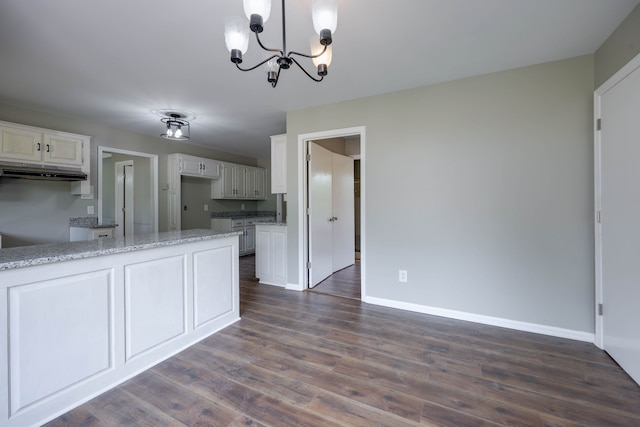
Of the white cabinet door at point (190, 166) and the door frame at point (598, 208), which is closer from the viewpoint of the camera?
the door frame at point (598, 208)

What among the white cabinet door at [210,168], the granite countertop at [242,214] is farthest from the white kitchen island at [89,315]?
the granite countertop at [242,214]

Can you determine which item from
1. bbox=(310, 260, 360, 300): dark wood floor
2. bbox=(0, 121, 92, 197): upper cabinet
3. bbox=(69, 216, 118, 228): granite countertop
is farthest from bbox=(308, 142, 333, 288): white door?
bbox=(0, 121, 92, 197): upper cabinet

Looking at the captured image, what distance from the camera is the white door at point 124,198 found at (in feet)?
17.4

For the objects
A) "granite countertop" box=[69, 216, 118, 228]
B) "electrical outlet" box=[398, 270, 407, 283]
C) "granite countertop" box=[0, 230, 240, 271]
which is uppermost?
"granite countertop" box=[69, 216, 118, 228]

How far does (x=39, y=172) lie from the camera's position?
3.15m

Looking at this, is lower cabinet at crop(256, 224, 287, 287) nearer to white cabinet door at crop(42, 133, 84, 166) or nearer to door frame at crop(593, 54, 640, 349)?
white cabinet door at crop(42, 133, 84, 166)

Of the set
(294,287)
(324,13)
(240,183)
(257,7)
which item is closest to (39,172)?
(294,287)

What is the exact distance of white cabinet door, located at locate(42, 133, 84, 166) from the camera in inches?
132

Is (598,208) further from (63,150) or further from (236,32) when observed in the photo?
(63,150)

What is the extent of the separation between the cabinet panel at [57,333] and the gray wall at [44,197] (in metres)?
2.95

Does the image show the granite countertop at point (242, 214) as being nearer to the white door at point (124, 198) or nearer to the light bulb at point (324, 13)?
the white door at point (124, 198)

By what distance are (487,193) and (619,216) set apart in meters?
0.87

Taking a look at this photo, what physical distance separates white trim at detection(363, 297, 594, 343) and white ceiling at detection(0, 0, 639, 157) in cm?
230

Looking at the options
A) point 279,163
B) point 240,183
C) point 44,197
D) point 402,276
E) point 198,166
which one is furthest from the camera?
point 240,183
